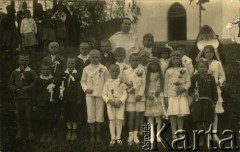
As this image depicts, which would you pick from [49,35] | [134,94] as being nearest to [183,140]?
[134,94]

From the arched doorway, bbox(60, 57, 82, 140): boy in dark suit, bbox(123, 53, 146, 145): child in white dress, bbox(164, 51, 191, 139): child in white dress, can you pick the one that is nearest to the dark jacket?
bbox(60, 57, 82, 140): boy in dark suit

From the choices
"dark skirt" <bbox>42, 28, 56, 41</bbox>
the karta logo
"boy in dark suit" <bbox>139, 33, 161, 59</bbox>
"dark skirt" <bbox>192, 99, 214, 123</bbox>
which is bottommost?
the karta logo

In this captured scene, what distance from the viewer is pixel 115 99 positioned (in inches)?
156

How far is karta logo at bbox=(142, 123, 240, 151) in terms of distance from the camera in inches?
153

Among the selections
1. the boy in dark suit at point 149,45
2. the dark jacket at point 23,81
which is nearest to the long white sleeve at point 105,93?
the boy in dark suit at point 149,45

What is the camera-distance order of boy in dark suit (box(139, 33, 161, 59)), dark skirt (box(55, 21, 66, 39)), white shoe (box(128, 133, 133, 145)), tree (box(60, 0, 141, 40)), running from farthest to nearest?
1. dark skirt (box(55, 21, 66, 39))
2. tree (box(60, 0, 141, 40))
3. boy in dark suit (box(139, 33, 161, 59))
4. white shoe (box(128, 133, 133, 145))

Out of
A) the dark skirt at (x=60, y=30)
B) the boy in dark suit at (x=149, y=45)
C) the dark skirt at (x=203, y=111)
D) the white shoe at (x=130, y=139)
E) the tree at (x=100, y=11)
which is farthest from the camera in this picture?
the dark skirt at (x=60, y=30)

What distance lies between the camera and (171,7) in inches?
178

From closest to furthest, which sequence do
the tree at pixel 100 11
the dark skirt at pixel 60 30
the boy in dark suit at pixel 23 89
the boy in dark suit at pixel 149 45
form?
the boy in dark suit at pixel 23 89 → the boy in dark suit at pixel 149 45 → the tree at pixel 100 11 → the dark skirt at pixel 60 30

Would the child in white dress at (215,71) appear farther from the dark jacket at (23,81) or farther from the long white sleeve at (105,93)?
the dark jacket at (23,81)

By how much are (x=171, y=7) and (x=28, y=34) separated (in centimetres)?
151

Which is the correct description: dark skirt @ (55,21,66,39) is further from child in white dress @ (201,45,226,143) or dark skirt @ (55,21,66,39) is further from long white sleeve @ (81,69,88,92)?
child in white dress @ (201,45,226,143)

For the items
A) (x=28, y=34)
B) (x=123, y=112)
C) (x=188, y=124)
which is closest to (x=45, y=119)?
(x=123, y=112)

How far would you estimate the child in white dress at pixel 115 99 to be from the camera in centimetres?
395
